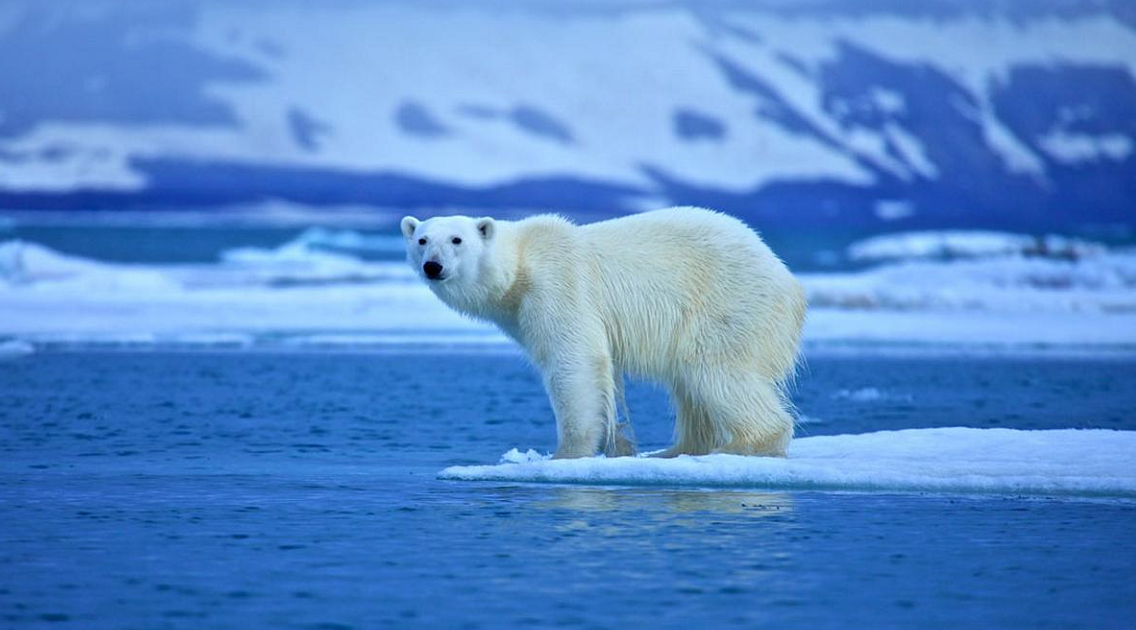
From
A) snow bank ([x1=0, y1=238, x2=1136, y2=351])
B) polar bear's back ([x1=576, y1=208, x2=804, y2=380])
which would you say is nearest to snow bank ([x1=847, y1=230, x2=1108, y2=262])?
snow bank ([x1=0, y1=238, x2=1136, y2=351])

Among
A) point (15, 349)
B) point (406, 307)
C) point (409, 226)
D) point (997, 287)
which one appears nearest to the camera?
point (409, 226)

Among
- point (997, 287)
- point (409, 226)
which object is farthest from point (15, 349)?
point (997, 287)

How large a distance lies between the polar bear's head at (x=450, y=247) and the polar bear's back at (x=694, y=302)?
1.93 ft

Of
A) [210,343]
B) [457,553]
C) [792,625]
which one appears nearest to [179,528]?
[457,553]

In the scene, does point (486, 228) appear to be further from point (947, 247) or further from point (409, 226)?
point (947, 247)

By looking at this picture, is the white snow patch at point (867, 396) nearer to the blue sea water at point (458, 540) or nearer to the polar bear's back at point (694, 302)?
the blue sea water at point (458, 540)

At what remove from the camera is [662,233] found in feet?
28.3

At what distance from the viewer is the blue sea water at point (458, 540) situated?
5.29 m

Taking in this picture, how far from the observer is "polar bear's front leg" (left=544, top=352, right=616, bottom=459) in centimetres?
817

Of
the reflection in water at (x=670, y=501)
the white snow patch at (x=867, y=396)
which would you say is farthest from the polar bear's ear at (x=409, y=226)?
the white snow patch at (x=867, y=396)

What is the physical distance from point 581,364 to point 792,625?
3232mm

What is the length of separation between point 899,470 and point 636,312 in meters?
1.55

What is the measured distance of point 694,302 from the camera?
8.42m

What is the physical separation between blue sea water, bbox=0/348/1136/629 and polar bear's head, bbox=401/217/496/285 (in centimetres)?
105
